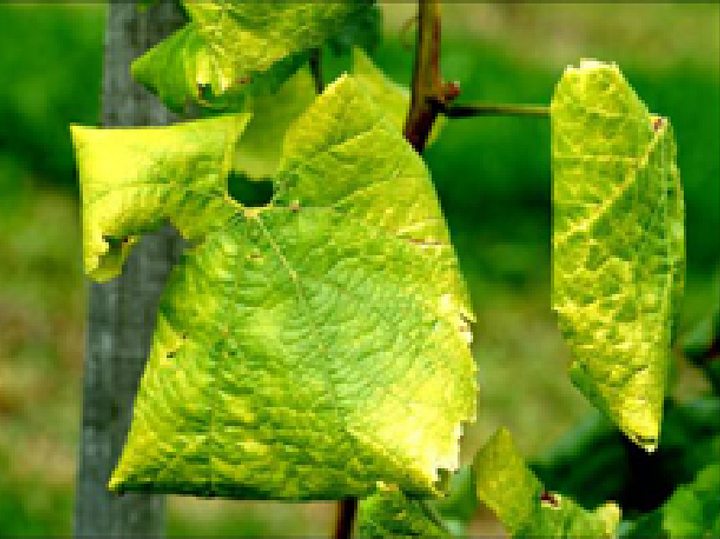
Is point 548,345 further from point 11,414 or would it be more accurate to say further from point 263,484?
point 263,484

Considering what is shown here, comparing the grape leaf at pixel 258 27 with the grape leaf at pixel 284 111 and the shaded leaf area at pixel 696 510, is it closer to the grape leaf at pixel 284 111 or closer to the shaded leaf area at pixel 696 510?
the grape leaf at pixel 284 111

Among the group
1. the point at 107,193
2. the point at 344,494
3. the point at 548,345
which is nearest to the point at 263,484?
Result: the point at 344,494

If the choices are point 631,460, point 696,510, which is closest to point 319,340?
point 696,510

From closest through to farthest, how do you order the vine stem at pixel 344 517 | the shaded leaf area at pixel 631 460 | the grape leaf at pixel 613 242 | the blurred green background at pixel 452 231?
the grape leaf at pixel 613 242 → the vine stem at pixel 344 517 → the shaded leaf area at pixel 631 460 → the blurred green background at pixel 452 231

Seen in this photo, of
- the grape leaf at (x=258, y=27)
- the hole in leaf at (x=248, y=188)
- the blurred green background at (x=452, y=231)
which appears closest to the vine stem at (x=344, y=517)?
the hole in leaf at (x=248, y=188)

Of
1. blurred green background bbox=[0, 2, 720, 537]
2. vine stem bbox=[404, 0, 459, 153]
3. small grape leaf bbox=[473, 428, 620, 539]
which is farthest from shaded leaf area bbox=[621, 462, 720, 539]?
blurred green background bbox=[0, 2, 720, 537]

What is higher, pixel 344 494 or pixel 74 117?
pixel 344 494

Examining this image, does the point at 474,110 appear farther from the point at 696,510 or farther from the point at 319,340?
the point at 696,510
